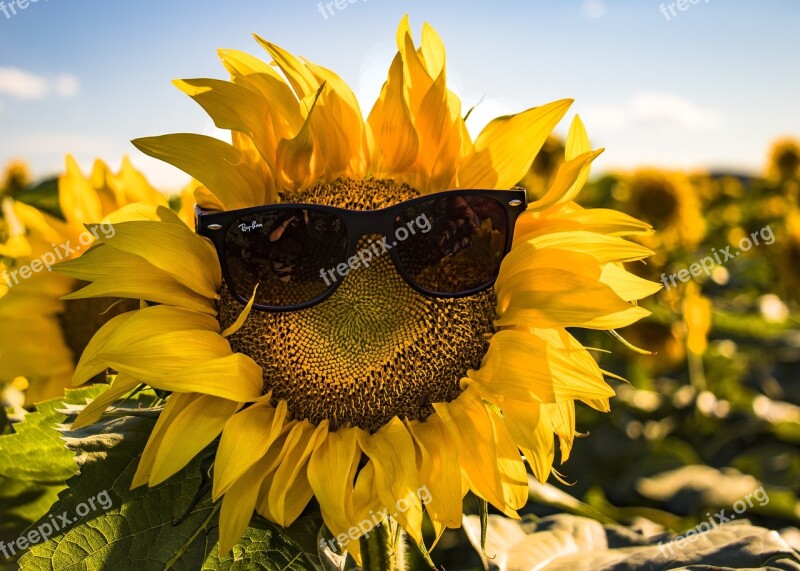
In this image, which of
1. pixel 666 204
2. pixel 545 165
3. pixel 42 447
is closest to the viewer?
pixel 42 447

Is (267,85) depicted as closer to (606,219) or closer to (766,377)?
(606,219)

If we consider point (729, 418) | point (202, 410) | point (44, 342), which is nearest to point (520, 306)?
point (202, 410)

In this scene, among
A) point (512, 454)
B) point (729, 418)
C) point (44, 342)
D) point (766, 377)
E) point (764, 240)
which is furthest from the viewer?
point (764, 240)

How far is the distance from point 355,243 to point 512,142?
26 centimetres

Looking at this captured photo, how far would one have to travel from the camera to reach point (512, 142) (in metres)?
1.14

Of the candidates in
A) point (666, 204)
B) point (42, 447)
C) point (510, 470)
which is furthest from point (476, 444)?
point (666, 204)

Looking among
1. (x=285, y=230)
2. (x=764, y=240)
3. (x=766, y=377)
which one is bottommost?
(x=766, y=377)

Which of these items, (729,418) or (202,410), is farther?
(729,418)

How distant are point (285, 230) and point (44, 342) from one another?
2.22ft

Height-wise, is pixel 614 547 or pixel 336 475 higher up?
pixel 336 475

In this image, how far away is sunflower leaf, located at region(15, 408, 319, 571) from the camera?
40.9 inches

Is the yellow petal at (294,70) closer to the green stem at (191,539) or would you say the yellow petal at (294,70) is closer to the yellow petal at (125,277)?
the yellow petal at (125,277)

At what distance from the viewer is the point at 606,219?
3.69 feet

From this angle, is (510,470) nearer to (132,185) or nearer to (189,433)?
(189,433)
